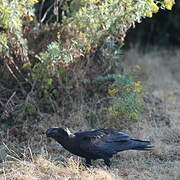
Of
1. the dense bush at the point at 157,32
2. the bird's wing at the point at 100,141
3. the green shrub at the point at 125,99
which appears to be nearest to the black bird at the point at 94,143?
the bird's wing at the point at 100,141

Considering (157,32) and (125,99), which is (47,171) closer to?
(125,99)

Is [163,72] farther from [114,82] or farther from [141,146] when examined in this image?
[141,146]

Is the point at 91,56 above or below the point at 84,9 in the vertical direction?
below

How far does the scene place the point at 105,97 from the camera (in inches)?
336

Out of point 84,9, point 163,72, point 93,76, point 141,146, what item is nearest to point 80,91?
point 93,76

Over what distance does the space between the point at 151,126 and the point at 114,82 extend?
98cm

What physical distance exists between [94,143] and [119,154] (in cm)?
76

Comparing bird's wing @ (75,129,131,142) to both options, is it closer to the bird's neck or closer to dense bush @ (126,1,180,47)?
the bird's neck

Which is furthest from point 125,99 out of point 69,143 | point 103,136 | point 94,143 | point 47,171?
point 47,171

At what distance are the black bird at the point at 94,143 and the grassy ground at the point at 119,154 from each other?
154 mm

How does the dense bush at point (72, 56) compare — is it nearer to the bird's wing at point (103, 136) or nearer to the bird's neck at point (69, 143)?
the bird's wing at point (103, 136)

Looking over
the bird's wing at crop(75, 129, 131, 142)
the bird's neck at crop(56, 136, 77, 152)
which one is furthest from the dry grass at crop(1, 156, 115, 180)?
the bird's wing at crop(75, 129, 131, 142)

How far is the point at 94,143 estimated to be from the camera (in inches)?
251

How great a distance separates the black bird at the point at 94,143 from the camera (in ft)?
20.7
